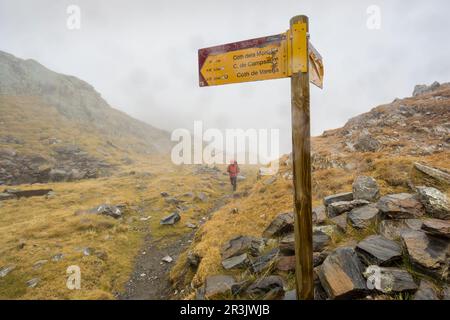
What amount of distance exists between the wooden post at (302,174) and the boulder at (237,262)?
327cm

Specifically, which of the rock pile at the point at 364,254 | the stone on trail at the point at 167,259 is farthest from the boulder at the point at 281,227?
the stone on trail at the point at 167,259

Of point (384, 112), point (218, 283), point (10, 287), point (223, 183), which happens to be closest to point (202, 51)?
point (218, 283)

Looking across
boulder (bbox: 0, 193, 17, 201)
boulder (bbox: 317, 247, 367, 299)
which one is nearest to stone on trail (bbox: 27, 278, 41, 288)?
boulder (bbox: 317, 247, 367, 299)

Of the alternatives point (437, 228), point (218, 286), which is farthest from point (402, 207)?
point (218, 286)

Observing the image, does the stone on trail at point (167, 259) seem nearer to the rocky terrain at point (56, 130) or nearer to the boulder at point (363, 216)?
the boulder at point (363, 216)

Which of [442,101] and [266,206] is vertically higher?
[442,101]

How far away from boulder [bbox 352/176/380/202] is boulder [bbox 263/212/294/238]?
95.2 inches

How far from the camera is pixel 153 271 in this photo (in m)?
11.0

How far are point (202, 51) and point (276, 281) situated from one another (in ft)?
16.7

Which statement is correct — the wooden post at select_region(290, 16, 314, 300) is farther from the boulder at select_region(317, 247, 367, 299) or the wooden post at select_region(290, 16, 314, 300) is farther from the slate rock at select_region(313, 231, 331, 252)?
the slate rock at select_region(313, 231, 331, 252)

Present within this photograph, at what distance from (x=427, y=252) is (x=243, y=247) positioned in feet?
16.5

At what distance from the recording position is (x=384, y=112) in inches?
859

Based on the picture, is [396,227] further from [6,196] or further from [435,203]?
[6,196]

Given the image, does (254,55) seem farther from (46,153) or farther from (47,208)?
(46,153)
